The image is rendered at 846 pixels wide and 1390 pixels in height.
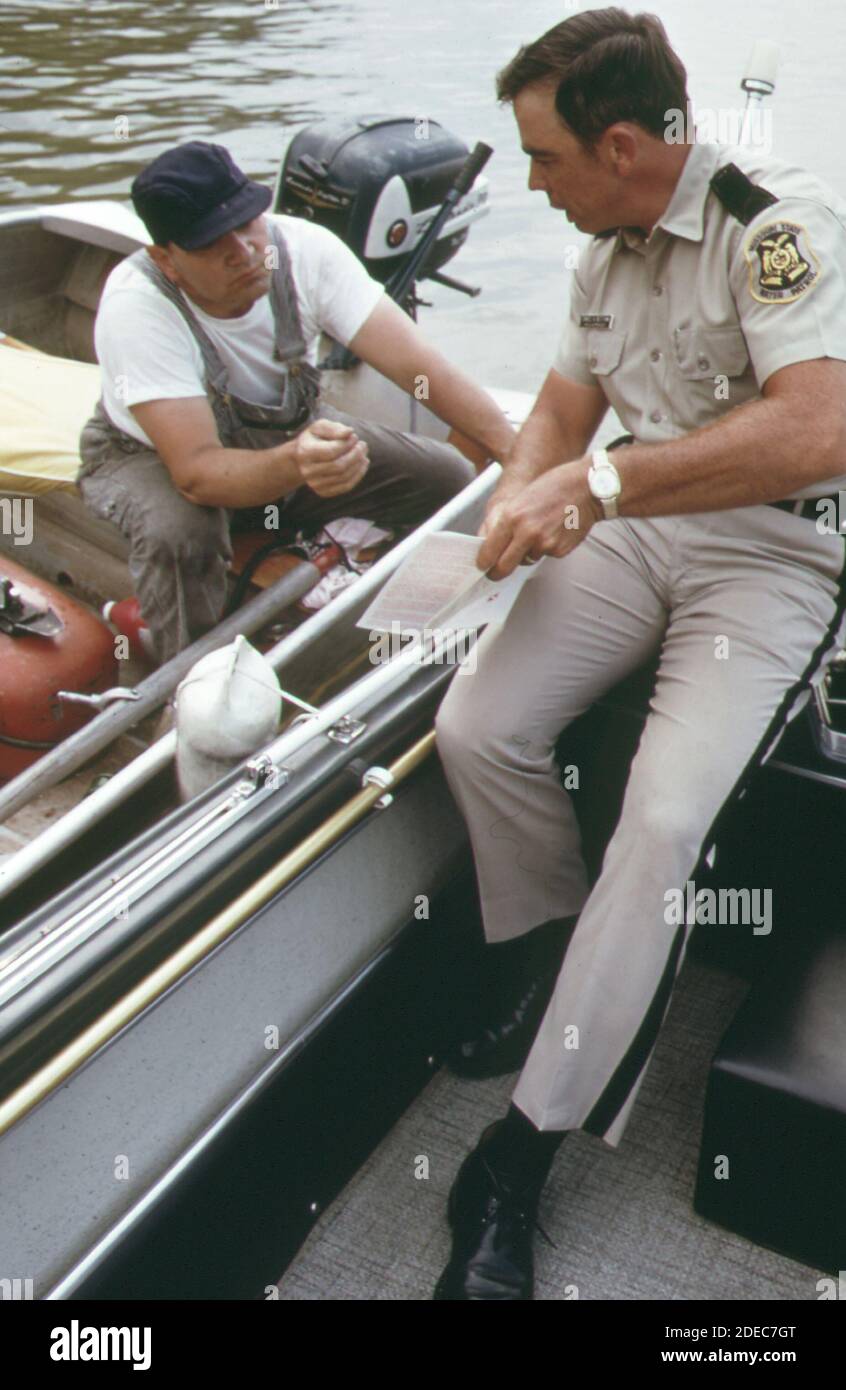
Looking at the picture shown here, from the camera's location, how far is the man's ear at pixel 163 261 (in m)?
2.14

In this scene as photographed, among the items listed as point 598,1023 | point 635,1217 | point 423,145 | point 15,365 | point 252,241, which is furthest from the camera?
point 423,145

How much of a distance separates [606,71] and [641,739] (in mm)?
822

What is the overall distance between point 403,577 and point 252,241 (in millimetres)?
838

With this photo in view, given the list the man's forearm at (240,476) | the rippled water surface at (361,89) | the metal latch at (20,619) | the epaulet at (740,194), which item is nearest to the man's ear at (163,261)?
the man's forearm at (240,476)

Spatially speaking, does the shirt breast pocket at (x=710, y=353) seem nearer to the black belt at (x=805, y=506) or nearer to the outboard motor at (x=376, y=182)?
the black belt at (x=805, y=506)

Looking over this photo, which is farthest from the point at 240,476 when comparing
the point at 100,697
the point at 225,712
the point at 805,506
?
the point at 805,506

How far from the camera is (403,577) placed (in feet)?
5.29

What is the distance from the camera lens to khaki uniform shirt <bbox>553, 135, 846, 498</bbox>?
1568 mm

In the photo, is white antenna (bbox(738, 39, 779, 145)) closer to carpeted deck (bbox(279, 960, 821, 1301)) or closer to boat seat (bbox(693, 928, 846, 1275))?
boat seat (bbox(693, 928, 846, 1275))

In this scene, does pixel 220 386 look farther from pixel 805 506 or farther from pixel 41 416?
pixel 805 506

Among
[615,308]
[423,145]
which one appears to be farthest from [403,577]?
[423,145]

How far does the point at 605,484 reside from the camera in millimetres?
1599

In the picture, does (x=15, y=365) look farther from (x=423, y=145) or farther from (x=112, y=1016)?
(x=112, y=1016)

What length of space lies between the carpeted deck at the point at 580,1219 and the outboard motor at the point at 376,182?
183 centimetres
